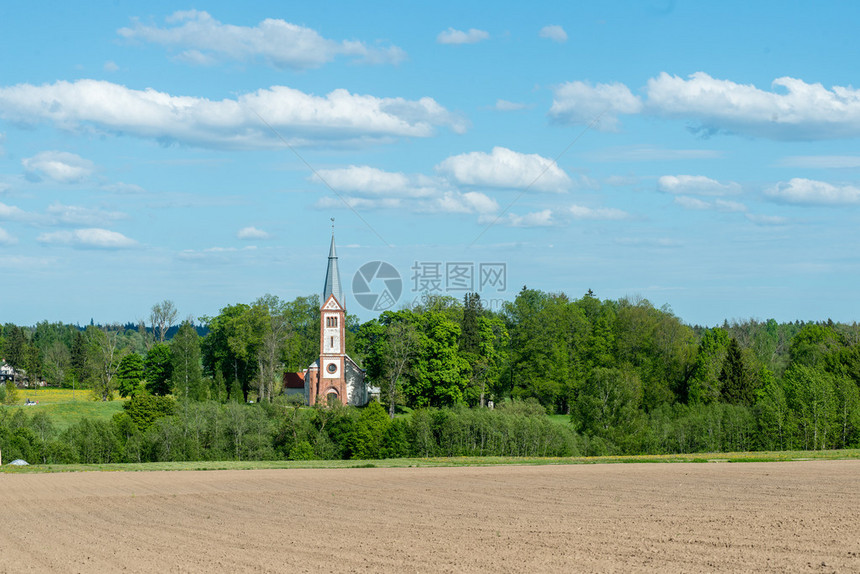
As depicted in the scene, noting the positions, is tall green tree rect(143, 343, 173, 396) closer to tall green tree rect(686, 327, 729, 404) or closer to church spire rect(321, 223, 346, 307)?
church spire rect(321, 223, 346, 307)

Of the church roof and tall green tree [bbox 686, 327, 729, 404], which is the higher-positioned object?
the church roof

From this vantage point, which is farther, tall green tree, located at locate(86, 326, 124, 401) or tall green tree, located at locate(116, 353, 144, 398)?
tall green tree, located at locate(86, 326, 124, 401)

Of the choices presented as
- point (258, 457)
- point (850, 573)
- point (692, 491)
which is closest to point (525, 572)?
point (850, 573)

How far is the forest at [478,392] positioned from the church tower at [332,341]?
15.4ft

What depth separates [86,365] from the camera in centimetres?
14888

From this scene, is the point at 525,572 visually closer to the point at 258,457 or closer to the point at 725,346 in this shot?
the point at 258,457

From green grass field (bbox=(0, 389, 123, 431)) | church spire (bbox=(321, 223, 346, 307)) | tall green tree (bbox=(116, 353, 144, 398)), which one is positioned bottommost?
green grass field (bbox=(0, 389, 123, 431))

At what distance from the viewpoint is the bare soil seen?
19.3m

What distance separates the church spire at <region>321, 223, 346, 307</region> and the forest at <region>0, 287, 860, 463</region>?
19.5 feet

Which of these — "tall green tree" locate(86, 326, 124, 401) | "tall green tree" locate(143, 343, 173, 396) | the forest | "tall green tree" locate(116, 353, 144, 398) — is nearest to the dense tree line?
the forest

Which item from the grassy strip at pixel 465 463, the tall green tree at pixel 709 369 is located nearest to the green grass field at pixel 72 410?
the grassy strip at pixel 465 463

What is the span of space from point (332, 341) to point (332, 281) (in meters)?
6.81

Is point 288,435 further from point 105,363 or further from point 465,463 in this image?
point 105,363

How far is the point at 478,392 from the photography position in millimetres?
85375
